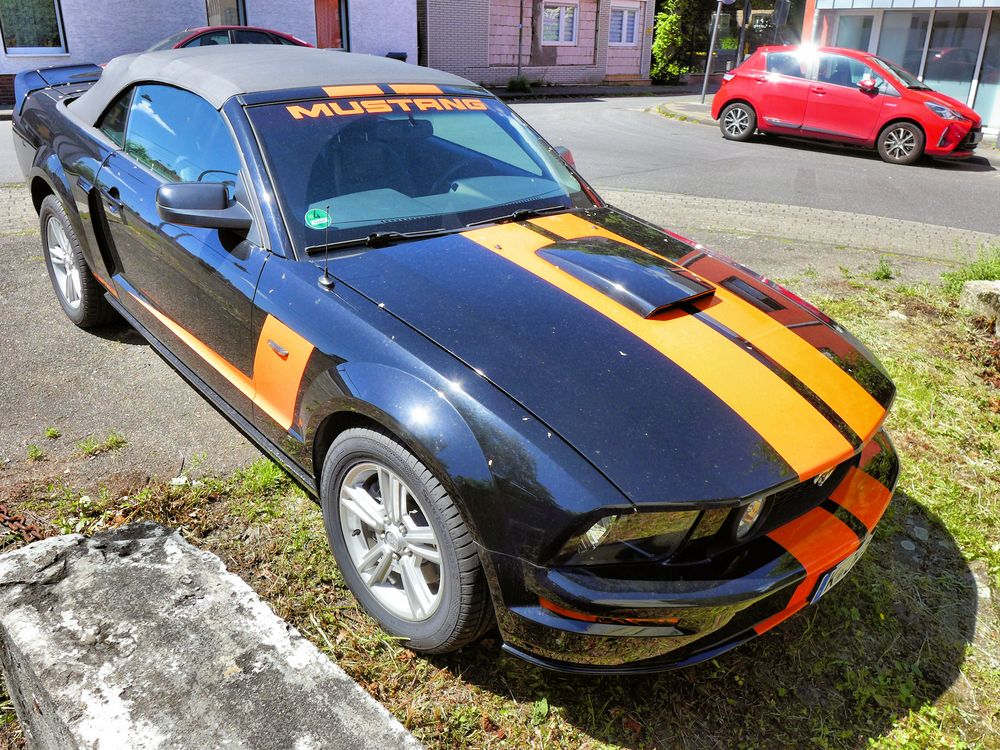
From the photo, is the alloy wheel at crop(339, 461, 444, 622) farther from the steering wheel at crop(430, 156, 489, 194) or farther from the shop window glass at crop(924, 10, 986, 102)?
the shop window glass at crop(924, 10, 986, 102)

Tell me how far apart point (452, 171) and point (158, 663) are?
2.14 m

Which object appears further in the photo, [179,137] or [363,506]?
[179,137]

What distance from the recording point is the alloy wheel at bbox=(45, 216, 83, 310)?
4500 millimetres

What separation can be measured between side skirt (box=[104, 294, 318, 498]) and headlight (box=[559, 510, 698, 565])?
115cm

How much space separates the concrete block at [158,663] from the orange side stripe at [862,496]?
146cm

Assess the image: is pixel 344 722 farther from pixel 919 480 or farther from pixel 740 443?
pixel 919 480

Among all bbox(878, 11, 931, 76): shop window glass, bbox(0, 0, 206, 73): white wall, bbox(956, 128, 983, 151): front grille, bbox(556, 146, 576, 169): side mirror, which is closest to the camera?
bbox(556, 146, 576, 169): side mirror

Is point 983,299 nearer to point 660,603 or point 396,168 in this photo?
point 396,168

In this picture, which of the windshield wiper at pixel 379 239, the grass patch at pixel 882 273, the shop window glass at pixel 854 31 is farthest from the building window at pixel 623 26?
the windshield wiper at pixel 379 239

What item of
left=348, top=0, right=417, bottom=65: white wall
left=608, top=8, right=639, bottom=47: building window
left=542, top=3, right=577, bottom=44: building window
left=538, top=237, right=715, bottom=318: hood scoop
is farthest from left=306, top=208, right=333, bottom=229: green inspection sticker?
left=608, top=8, right=639, bottom=47: building window

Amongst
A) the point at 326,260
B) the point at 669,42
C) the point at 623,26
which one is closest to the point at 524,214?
the point at 326,260

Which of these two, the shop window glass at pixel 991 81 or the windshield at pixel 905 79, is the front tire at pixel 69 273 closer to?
the windshield at pixel 905 79

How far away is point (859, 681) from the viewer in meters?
2.61

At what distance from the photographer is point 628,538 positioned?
205 centimetres
